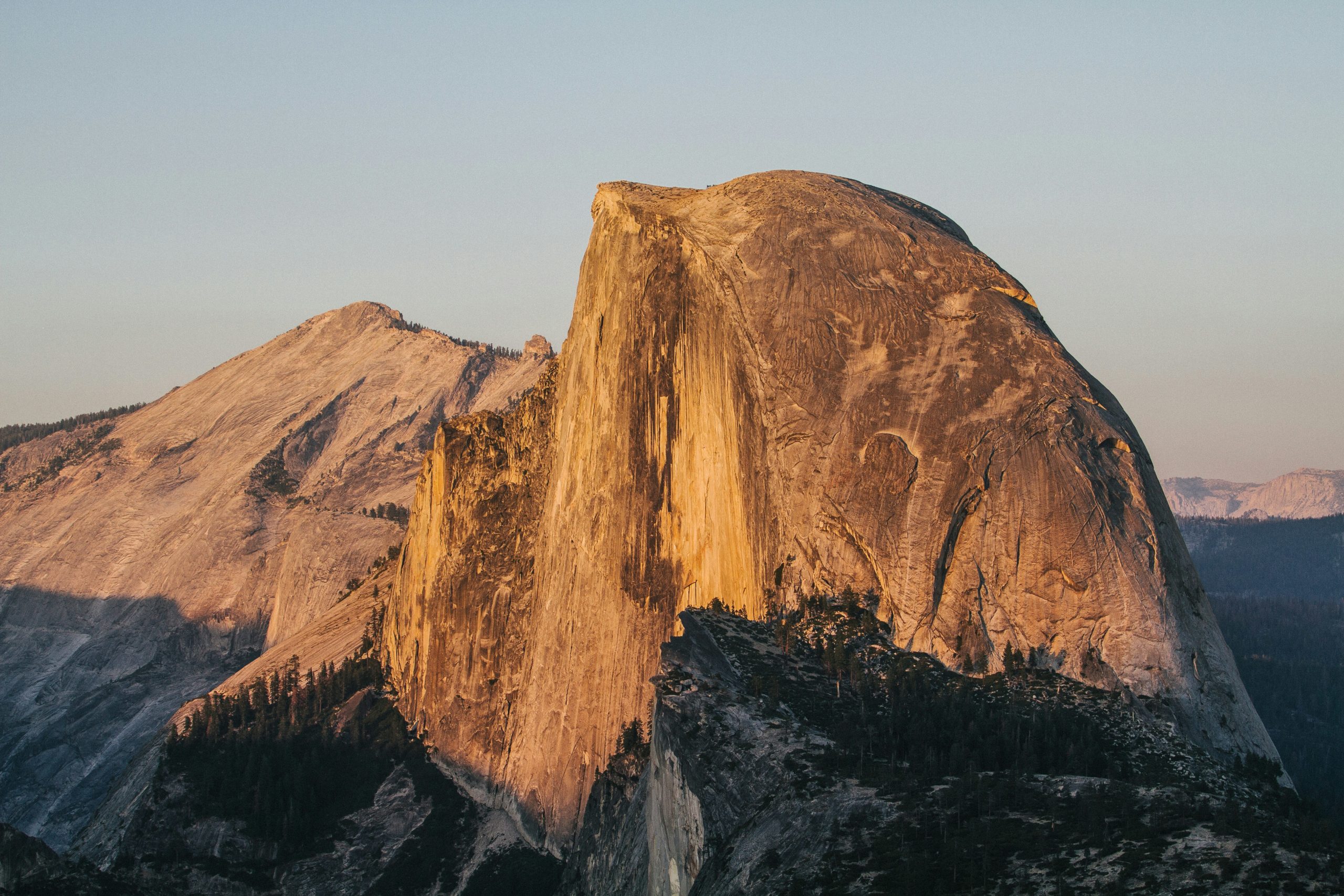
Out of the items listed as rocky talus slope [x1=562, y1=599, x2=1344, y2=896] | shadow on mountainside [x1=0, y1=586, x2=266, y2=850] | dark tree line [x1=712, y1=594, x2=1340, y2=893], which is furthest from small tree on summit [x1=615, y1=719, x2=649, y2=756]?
shadow on mountainside [x1=0, y1=586, x2=266, y2=850]

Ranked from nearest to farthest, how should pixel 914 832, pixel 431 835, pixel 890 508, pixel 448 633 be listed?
pixel 914 832
pixel 890 508
pixel 431 835
pixel 448 633

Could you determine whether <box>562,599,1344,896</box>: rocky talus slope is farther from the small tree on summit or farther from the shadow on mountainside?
the shadow on mountainside

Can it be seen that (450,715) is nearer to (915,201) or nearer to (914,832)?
(915,201)

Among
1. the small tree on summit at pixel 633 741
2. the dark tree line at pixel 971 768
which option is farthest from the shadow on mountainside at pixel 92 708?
the dark tree line at pixel 971 768

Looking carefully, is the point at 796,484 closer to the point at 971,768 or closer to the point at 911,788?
the point at 971,768

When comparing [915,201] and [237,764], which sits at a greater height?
[915,201]

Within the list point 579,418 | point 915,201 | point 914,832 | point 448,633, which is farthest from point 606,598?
point 914,832

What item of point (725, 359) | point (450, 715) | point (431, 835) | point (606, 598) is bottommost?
point (431, 835)

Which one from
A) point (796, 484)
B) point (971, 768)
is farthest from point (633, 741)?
point (971, 768)
